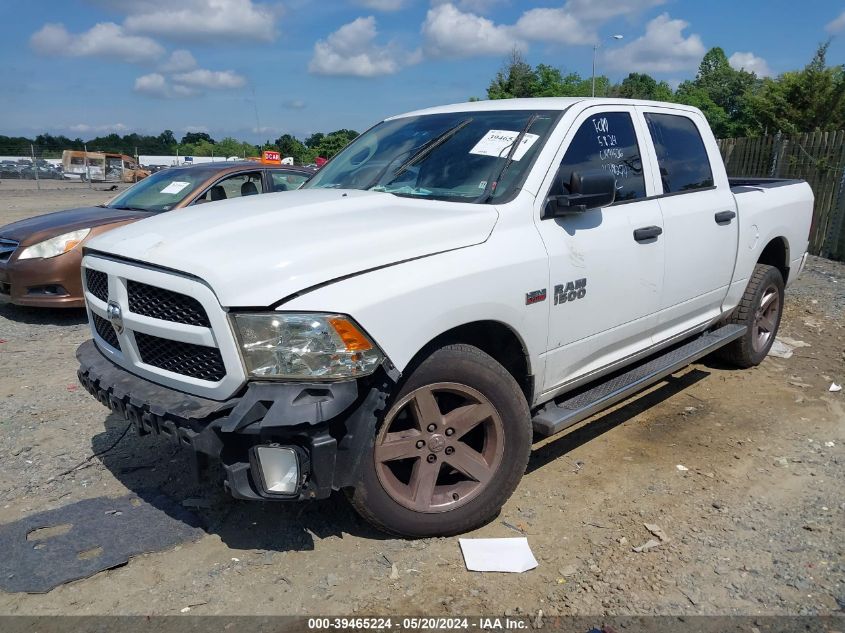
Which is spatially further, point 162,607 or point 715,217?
point 715,217

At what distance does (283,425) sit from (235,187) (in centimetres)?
554

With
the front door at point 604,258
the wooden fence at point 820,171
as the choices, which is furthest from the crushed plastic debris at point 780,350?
the wooden fence at point 820,171

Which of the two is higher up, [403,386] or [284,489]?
[403,386]

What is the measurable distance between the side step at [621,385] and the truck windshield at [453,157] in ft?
3.81

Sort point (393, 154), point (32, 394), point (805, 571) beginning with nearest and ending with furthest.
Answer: point (805, 571)
point (393, 154)
point (32, 394)

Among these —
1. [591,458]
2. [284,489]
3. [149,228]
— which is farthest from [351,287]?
[591,458]

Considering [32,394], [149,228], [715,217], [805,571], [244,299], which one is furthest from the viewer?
[32,394]

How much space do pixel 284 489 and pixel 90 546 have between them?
1217 millimetres

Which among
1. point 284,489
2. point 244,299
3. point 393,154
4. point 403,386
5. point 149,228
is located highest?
point 393,154

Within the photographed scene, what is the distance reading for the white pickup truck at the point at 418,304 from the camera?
257cm

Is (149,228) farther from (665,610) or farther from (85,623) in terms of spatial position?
(665,610)

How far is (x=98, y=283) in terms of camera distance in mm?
3252

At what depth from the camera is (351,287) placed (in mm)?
2623

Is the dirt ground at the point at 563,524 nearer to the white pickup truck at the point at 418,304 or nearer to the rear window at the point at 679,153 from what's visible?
the white pickup truck at the point at 418,304
